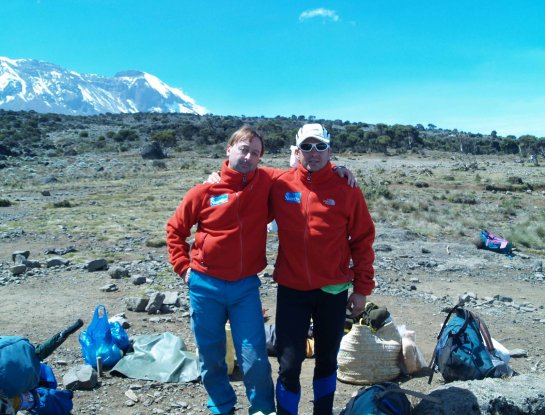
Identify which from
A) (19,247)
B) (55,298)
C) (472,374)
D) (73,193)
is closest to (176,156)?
(73,193)

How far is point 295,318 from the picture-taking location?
131 inches

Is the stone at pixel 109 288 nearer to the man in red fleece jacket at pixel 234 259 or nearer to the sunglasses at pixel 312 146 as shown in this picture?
the man in red fleece jacket at pixel 234 259

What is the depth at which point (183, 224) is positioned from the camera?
350 centimetres

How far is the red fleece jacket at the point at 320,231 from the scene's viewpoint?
328 centimetres

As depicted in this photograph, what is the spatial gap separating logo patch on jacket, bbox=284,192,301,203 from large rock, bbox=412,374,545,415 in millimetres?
1659

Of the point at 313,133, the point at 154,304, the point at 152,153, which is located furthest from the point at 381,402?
the point at 152,153

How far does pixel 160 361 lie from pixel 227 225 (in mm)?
2074

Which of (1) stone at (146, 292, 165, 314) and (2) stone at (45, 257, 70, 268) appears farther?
(2) stone at (45, 257, 70, 268)

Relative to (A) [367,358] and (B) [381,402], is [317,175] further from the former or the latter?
(A) [367,358]

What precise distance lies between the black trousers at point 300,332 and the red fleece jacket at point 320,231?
4.1 inches

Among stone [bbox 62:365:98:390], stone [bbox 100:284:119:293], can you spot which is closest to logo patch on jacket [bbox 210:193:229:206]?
stone [bbox 62:365:98:390]

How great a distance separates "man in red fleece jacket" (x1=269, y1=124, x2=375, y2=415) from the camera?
3.29 m

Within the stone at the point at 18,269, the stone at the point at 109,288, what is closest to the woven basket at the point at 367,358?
the stone at the point at 109,288

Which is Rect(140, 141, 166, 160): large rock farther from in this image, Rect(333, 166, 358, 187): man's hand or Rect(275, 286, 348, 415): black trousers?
Rect(275, 286, 348, 415): black trousers
